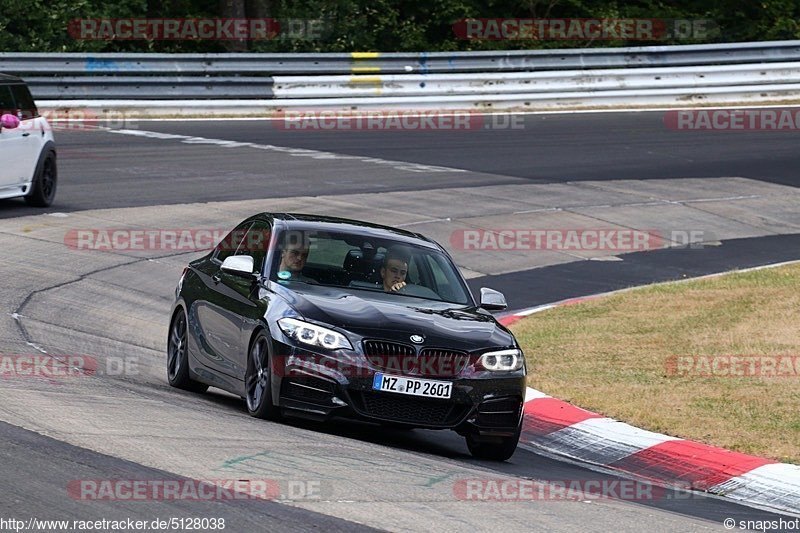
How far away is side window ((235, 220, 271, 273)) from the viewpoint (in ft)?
34.3

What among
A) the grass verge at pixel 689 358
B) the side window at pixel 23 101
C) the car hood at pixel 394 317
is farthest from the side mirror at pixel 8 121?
the car hood at pixel 394 317

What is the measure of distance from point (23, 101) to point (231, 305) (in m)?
8.98

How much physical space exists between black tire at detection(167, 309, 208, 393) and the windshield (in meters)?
1.29

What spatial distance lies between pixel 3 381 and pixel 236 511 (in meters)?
3.38

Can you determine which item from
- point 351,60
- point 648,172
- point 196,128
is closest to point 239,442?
point 648,172

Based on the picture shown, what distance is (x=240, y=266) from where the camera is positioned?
10.1 m

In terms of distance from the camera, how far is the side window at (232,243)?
11.0 metres

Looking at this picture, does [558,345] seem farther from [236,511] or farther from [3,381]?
[236,511]

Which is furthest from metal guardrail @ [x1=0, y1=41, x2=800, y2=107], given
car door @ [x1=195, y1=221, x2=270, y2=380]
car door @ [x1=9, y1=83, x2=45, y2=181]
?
car door @ [x1=195, y1=221, x2=270, y2=380]

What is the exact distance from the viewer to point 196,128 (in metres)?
26.9

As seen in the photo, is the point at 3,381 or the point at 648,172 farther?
the point at 648,172

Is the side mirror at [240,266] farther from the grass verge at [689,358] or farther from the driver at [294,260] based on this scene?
the grass verge at [689,358]

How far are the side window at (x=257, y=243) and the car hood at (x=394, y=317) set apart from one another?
543mm

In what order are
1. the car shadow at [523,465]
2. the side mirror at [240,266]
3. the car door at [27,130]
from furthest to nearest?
the car door at [27,130], the side mirror at [240,266], the car shadow at [523,465]
